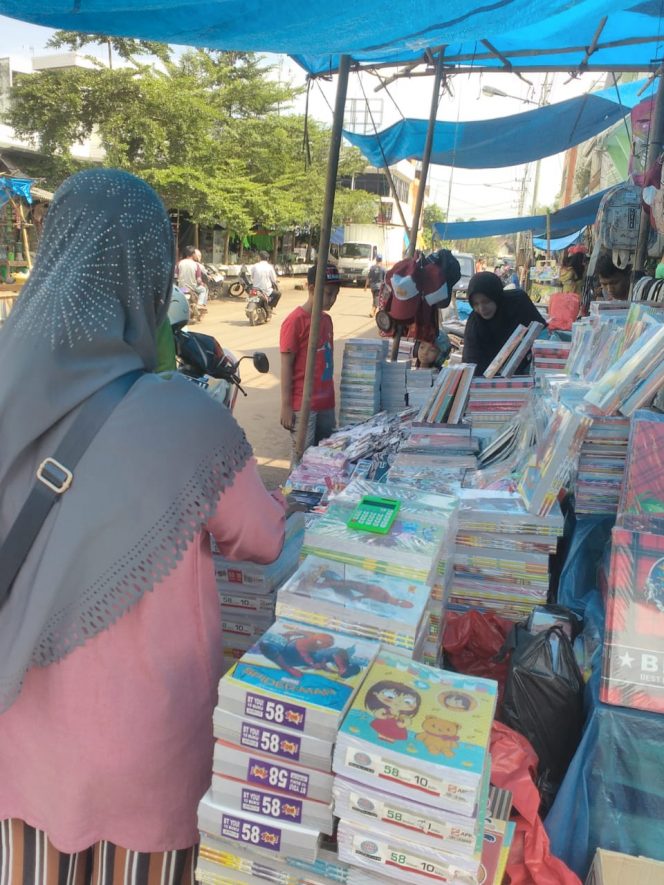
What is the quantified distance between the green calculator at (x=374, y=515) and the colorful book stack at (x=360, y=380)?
3449mm

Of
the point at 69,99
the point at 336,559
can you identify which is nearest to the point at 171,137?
the point at 69,99

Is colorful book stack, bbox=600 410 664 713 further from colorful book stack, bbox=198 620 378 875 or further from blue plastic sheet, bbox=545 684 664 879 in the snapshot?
colorful book stack, bbox=198 620 378 875

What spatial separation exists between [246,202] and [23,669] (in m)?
21.4

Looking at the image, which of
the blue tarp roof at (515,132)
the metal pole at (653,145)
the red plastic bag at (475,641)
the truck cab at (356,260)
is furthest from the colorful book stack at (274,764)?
the truck cab at (356,260)

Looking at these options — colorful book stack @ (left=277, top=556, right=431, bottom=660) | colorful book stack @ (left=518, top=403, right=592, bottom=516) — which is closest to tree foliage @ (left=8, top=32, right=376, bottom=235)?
colorful book stack @ (left=518, top=403, right=592, bottom=516)

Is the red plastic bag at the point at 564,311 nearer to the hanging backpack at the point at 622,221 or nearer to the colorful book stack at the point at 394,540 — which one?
the hanging backpack at the point at 622,221

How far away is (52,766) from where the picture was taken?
4.10ft

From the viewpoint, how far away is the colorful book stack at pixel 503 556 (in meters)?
2.64

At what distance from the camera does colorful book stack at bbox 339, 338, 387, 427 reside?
534cm

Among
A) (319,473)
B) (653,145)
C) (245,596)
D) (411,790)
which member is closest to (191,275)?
(653,145)

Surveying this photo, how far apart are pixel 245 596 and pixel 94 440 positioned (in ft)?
3.52

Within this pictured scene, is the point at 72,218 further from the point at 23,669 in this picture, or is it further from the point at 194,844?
the point at 194,844

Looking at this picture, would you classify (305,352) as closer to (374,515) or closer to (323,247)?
(323,247)

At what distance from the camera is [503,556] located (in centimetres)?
268
